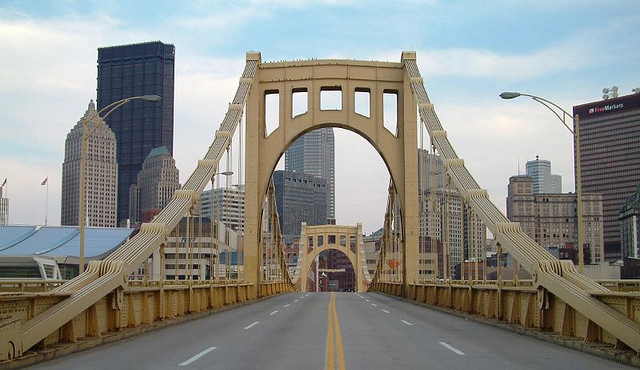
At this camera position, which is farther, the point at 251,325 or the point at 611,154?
the point at 611,154

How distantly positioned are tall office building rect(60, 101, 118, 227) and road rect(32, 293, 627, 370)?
73.2m

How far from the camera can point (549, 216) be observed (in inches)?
4210

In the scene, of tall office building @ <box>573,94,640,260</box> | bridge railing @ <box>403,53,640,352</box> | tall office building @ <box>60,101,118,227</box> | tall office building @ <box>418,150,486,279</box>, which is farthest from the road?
tall office building @ <box>573,94,640,260</box>

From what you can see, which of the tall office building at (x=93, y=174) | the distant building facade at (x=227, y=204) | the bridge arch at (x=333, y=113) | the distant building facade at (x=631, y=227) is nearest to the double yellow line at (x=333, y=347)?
the distant building facade at (x=227, y=204)

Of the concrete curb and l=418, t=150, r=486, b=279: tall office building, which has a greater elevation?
l=418, t=150, r=486, b=279: tall office building

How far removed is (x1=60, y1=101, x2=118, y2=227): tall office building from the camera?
12262cm

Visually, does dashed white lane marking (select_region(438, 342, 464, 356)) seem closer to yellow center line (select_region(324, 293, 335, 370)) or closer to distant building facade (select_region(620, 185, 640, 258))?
yellow center line (select_region(324, 293, 335, 370))

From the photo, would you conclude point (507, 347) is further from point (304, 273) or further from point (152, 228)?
point (304, 273)

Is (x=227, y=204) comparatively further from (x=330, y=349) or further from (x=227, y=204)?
(x=330, y=349)

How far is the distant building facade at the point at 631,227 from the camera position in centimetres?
13475

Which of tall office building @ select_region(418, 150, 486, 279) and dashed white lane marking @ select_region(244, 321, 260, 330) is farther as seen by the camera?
tall office building @ select_region(418, 150, 486, 279)

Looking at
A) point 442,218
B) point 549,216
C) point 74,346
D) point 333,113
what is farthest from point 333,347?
point 549,216

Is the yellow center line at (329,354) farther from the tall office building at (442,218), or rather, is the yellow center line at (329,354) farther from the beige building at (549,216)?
the beige building at (549,216)

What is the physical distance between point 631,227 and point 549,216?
46066mm
